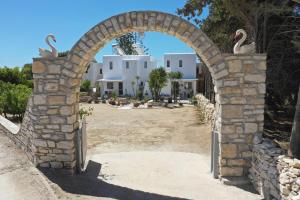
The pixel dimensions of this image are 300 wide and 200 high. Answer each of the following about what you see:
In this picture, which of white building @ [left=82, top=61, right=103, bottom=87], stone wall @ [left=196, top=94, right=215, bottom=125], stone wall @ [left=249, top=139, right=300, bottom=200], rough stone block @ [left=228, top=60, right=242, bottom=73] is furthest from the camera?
white building @ [left=82, top=61, right=103, bottom=87]

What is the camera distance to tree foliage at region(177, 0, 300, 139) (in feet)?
46.1

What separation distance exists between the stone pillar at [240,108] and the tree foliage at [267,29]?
7.20 m

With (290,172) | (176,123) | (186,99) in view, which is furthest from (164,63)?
(290,172)

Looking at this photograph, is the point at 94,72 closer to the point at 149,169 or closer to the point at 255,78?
the point at 149,169

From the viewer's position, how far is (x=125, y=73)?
Answer: 40.0 meters

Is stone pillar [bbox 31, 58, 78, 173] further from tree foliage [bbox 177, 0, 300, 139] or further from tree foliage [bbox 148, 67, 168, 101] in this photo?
tree foliage [bbox 148, 67, 168, 101]

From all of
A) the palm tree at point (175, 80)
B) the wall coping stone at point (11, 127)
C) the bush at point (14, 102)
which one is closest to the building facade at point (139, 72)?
the palm tree at point (175, 80)

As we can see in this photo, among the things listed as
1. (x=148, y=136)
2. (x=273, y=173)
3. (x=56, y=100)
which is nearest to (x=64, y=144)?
(x=56, y=100)

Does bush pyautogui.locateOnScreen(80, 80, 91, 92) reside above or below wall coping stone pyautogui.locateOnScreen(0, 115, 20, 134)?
above

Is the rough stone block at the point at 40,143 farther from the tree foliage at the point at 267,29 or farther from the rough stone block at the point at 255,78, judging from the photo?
the tree foliage at the point at 267,29

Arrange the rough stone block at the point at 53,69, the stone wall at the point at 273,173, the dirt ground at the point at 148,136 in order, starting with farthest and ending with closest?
the dirt ground at the point at 148,136
the rough stone block at the point at 53,69
the stone wall at the point at 273,173

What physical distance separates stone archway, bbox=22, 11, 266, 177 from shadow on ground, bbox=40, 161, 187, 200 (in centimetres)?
34

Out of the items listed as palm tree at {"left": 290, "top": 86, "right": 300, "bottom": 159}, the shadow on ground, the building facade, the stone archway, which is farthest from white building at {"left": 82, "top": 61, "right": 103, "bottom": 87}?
palm tree at {"left": 290, "top": 86, "right": 300, "bottom": 159}

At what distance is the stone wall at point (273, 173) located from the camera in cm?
512
